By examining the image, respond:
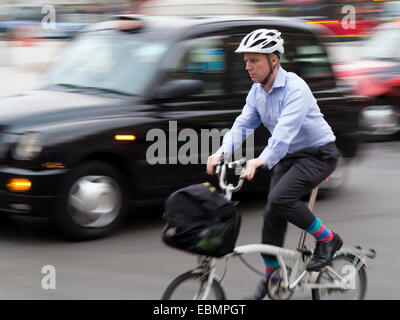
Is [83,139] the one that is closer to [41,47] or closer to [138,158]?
[138,158]

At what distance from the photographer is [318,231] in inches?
179

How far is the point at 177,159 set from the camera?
22.1ft

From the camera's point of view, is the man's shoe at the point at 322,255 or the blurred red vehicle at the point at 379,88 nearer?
the man's shoe at the point at 322,255

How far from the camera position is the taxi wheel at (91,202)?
20.1 ft

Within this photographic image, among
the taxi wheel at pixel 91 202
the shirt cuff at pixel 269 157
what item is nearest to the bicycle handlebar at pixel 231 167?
the shirt cuff at pixel 269 157

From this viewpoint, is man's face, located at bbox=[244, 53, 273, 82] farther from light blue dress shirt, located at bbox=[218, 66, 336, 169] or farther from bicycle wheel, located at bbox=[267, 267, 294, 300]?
bicycle wheel, located at bbox=[267, 267, 294, 300]

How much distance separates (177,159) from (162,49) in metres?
1.01

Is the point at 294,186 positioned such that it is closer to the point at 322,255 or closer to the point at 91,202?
the point at 322,255

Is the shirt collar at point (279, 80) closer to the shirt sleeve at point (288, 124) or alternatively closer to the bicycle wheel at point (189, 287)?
the shirt sleeve at point (288, 124)

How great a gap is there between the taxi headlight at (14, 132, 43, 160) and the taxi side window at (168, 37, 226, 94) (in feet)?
4.61

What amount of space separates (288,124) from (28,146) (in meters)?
2.58

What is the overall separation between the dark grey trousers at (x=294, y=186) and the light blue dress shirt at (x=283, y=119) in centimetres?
6

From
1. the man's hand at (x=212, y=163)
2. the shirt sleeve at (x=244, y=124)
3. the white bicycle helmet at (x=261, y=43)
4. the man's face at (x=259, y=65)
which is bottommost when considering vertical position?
the man's hand at (x=212, y=163)

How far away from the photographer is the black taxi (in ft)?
19.9
